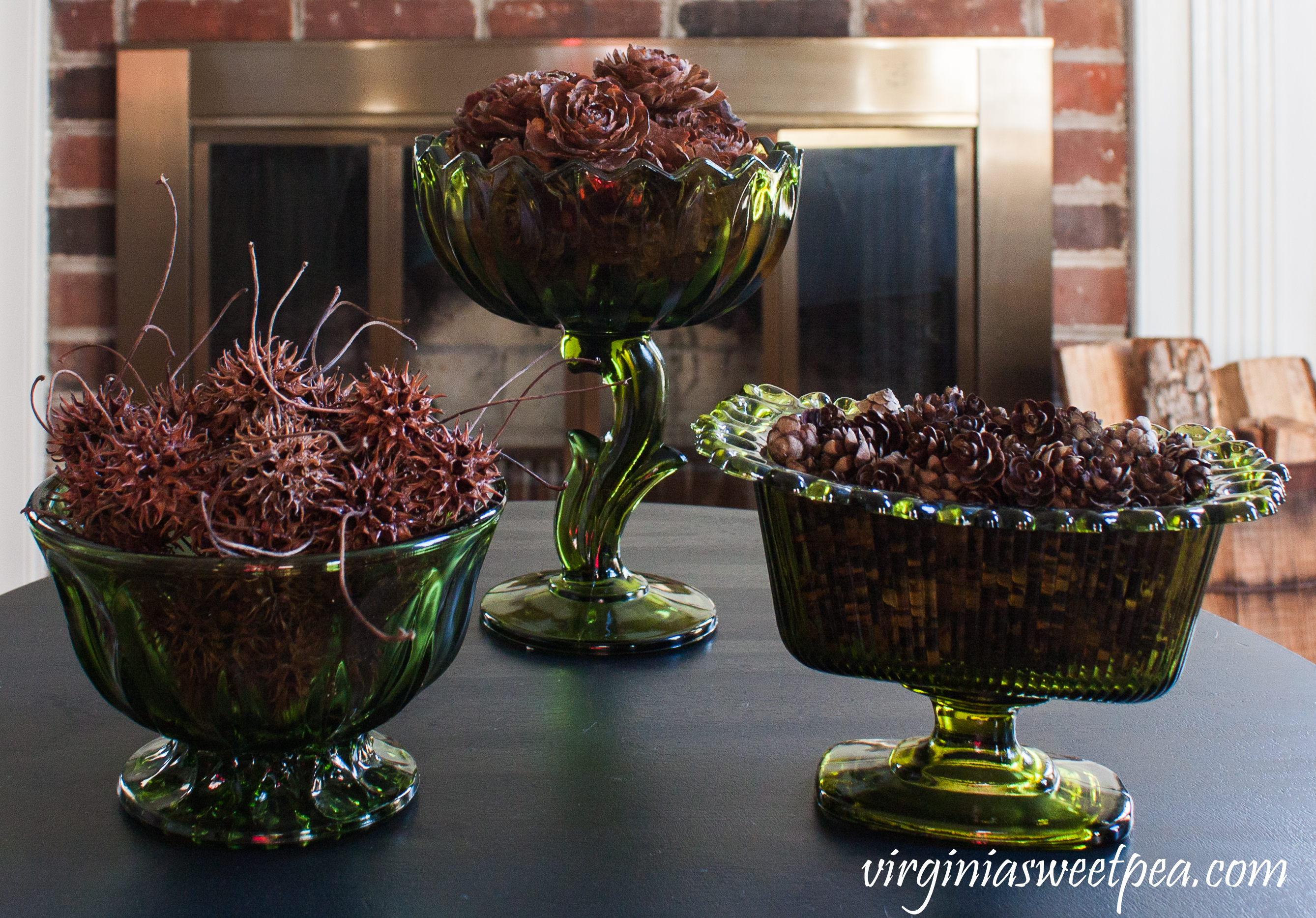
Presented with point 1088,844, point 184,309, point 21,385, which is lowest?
point 1088,844

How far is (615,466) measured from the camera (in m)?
0.60

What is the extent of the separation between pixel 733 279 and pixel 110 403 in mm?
292

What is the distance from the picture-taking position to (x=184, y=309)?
1.68 m

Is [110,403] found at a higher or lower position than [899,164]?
lower

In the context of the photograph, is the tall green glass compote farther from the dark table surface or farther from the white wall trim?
the white wall trim

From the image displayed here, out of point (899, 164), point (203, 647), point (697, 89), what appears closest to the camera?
point (203, 647)

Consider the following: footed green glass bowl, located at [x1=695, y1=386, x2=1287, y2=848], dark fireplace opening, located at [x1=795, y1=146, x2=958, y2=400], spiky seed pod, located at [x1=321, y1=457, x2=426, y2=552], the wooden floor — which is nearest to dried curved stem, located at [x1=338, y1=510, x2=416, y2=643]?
spiky seed pod, located at [x1=321, y1=457, x2=426, y2=552]

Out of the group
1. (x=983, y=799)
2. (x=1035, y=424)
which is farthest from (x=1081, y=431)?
(x=983, y=799)

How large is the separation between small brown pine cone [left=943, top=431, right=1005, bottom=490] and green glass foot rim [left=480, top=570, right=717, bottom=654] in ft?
0.76

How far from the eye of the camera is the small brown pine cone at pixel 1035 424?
368mm

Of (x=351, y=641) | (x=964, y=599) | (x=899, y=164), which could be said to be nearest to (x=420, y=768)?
(x=351, y=641)

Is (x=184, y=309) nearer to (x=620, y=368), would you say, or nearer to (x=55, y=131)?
(x=55, y=131)

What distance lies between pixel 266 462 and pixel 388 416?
4 cm

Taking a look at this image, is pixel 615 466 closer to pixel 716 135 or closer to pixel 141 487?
pixel 716 135
